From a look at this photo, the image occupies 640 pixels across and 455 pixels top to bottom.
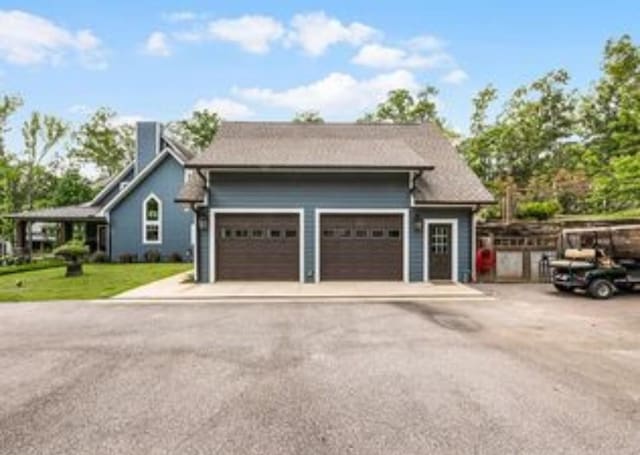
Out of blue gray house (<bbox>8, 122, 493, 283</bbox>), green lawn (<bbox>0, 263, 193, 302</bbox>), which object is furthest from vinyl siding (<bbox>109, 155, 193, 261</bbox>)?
blue gray house (<bbox>8, 122, 493, 283</bbox>)

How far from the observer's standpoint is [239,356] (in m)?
6.31

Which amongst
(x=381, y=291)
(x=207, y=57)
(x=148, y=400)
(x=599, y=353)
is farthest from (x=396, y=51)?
(x=148, y=400)

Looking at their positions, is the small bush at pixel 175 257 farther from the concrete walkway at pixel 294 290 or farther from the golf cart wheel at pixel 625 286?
the golf cart wheel at pixel 625 286

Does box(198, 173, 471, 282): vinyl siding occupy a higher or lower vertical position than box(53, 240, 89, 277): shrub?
higher

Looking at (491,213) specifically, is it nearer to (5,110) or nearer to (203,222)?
(203,222)

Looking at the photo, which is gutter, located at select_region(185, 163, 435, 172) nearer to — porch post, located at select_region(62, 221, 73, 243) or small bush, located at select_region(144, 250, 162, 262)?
small bush, located at select_region(144, 250, 162, 262)

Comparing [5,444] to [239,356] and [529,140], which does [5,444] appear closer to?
[239,356]

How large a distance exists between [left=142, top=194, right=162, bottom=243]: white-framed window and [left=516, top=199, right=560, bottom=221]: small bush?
56.9 ft

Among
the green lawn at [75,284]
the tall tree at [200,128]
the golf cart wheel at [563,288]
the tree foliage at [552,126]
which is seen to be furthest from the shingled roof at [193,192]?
the tall tree at [200,128]

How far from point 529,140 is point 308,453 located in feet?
116

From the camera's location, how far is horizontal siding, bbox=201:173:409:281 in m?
14.7

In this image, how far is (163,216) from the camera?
23.3m

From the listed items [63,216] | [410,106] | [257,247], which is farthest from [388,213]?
[410,106]

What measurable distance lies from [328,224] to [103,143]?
115ft
